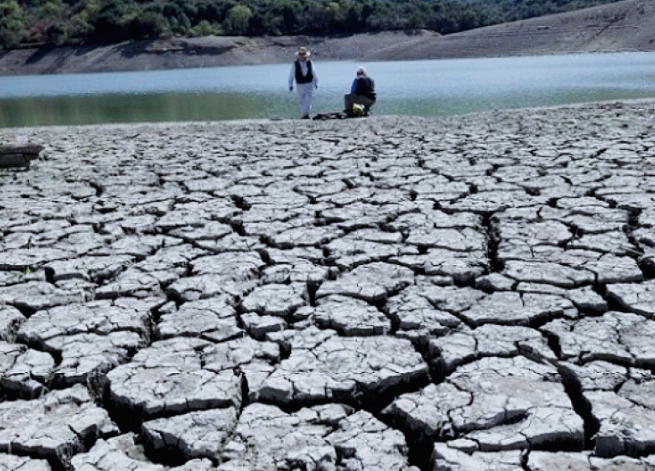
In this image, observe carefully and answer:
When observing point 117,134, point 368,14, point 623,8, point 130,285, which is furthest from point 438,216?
point 368,14

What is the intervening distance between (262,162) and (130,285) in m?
3.15

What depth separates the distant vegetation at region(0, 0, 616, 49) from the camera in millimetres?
50656

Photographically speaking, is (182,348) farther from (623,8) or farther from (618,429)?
(623,8)

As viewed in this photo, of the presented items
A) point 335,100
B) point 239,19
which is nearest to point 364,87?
point 335,100

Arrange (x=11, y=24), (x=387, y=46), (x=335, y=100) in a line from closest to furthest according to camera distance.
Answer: (x=335, y=100), (x=387, y=46), (x=11, y=24)

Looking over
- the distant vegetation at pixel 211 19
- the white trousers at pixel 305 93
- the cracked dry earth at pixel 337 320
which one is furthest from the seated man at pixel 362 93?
the distant vegetation at pixel 211 19

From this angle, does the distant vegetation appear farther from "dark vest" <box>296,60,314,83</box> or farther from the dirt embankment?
"dark vest" <box>296,60,314,83</box>

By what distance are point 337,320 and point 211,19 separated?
2335 inches

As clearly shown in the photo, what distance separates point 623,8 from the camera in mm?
39812

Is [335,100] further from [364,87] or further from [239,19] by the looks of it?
[239,19]

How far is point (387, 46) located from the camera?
162 ft

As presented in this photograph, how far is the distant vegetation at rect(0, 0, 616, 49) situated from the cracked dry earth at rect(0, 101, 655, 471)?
4825 cm

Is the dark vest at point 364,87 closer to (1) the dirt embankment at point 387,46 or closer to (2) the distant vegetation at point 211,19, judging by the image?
(1) the dirt embankment at point 387,46

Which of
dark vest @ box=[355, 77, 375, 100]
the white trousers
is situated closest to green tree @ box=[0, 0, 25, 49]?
the white trousers
